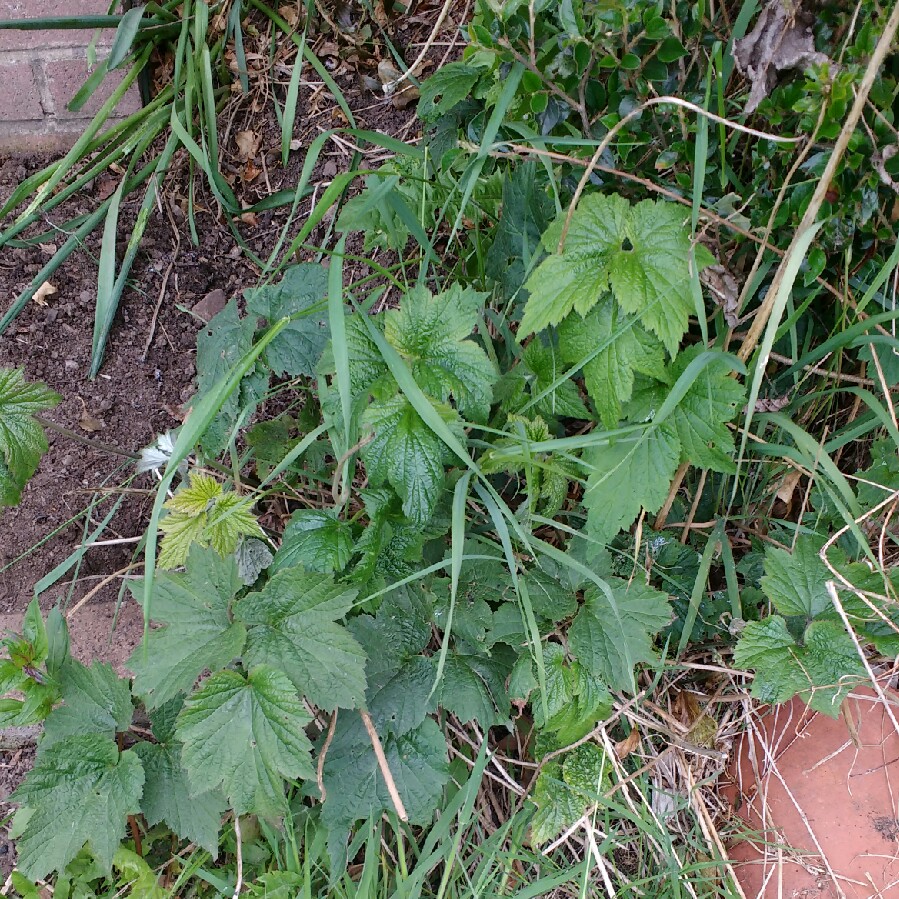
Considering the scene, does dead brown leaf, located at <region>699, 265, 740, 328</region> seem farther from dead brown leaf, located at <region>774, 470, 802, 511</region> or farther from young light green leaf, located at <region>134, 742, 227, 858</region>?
young light green leaf, located at <region>134, 742, 227, 858</region>

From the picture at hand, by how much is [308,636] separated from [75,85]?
149cm

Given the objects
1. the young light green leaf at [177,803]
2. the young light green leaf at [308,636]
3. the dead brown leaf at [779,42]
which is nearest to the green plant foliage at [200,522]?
the young light green leaf at [308,636]

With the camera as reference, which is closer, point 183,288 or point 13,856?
point 13,856

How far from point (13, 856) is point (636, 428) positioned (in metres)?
1.44

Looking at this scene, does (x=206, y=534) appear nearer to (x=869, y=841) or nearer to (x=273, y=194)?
(x=273, y=194)

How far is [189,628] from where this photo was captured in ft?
3.67

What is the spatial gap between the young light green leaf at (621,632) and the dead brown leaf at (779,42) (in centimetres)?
73

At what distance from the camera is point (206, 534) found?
1176mm

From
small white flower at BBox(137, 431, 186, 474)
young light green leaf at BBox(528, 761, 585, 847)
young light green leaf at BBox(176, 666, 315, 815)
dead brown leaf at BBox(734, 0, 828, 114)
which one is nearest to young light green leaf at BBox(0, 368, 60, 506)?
small white flower at BBox(137, 431, 186, 474)

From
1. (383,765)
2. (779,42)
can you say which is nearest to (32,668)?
(383,765)

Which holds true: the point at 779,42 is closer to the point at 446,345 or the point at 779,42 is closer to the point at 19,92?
the point at 446,345

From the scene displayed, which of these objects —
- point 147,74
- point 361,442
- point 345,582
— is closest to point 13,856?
point 345,582

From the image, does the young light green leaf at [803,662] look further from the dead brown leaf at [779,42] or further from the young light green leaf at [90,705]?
the young light green leaf at [90,705]

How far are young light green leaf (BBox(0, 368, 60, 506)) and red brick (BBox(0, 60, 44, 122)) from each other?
0.85m
